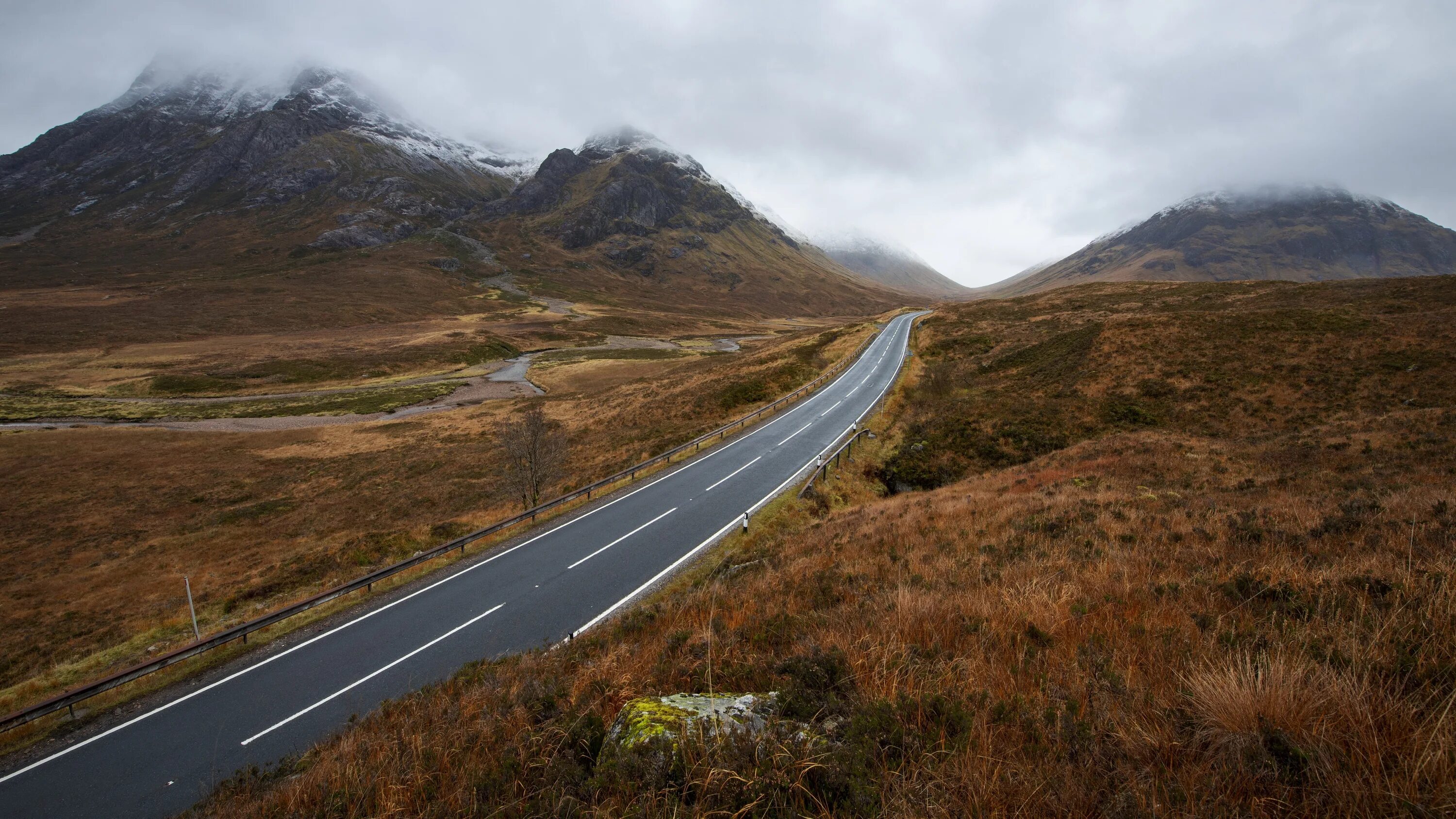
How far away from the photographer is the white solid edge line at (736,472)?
2072 centimetres

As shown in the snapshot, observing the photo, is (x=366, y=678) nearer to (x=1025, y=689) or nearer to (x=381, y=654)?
(x=381, y=654)

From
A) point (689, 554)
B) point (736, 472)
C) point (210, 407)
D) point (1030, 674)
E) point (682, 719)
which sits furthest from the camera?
point (210, 407)

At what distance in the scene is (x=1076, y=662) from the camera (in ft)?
13.6

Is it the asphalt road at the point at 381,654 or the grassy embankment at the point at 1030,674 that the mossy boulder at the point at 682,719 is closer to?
the grassy embankment at the point at 1030,674

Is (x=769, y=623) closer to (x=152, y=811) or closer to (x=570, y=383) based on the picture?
(x=152, y=811)

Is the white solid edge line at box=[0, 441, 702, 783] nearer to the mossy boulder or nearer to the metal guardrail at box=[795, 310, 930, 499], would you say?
the metal guardrail at box=[795, 310, 930, 499]

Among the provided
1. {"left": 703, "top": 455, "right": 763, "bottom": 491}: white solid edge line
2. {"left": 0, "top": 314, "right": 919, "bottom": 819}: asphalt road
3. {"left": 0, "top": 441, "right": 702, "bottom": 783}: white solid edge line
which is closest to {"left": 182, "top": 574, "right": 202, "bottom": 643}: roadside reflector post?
{"left": 0, "top": 441, "right": 702, "bottom": 783}: white solid edge line

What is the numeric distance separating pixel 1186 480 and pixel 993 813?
46.2 ft

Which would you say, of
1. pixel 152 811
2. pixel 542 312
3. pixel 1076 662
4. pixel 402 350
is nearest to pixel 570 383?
pixel 402 350

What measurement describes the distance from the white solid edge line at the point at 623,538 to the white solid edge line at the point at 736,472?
2145 millimetres

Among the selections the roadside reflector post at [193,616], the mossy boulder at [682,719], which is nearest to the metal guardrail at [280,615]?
the roadside reflector post at [193,616]

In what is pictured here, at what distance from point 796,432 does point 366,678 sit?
21223mm

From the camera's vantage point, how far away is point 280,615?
12586 mm

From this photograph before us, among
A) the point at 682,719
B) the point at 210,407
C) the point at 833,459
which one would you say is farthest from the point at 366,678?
the point at 210,407
